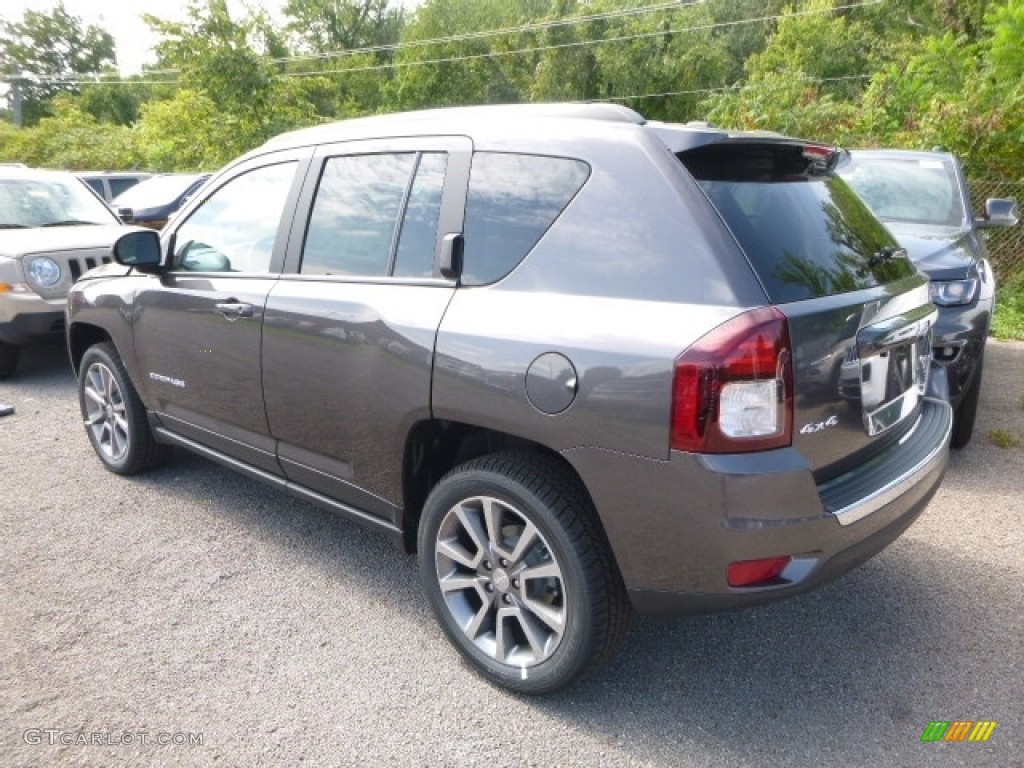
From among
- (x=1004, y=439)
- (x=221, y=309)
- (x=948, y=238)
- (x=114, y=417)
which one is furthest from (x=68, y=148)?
(x=1004, y=439)

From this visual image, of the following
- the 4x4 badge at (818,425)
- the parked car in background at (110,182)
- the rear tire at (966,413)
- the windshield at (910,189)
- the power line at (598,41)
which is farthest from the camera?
the power line at (598,41)

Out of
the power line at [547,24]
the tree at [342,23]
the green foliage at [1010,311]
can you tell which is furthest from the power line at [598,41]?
the green foliage at [1010,311]

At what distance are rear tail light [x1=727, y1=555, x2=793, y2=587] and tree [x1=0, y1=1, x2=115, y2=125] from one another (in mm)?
60969

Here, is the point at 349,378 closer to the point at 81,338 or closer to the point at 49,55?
the point at 81,338

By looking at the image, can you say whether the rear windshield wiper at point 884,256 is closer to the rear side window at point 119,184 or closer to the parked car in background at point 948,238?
the parked car in background at point 948,238

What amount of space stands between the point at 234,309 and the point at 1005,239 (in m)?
9.47

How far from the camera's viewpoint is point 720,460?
6.48ft

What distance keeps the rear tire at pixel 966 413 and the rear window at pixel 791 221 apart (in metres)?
2.11

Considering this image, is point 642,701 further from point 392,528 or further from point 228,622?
point 228,622

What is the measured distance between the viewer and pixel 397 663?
268cm

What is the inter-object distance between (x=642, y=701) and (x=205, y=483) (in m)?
2.88

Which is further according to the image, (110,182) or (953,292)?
(110,182)

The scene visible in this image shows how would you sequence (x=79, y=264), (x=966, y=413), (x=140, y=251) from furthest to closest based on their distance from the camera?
(x=79, y=264) → (x=966, y=413) → (x=140, y=251)

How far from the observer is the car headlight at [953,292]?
4.34 metres
